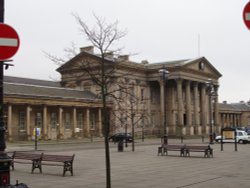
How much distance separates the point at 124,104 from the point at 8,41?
216ft

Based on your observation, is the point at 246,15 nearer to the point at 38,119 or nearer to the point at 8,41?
the point at 8,41

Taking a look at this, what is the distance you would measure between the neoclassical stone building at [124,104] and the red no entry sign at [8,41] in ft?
123

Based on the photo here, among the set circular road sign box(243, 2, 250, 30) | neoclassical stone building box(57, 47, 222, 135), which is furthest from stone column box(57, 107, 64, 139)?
circular road sign box(243, 2, 250, 30)

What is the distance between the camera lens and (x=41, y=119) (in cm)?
5994

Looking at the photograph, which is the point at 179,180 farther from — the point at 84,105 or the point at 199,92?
the point at 199,92

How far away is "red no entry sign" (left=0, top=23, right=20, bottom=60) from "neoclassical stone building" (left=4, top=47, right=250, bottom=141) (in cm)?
3747

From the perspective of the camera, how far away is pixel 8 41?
6.77 meters

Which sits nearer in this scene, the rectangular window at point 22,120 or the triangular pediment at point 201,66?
the rectangular window at point 22,120

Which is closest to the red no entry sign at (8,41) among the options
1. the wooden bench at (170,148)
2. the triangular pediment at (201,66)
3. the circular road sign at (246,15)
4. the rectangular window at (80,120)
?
the circular road sign at (246,15)

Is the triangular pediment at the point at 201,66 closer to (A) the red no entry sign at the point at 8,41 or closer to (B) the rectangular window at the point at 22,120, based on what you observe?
(B) the rectangular window at the point at 22,120

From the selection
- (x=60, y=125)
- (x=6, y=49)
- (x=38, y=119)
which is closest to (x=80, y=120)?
(x=60, y=125)

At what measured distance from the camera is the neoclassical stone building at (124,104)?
5684 centimetres

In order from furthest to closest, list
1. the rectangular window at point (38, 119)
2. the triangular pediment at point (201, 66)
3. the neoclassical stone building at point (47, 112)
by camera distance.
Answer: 1. the triangular pediment at point (201, 66)
2. the rectangular window at point (38, 119)
3. the neoclassical stone building at point (47, 112)

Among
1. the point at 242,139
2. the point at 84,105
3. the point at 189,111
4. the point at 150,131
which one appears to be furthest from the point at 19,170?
the point at 189,111
